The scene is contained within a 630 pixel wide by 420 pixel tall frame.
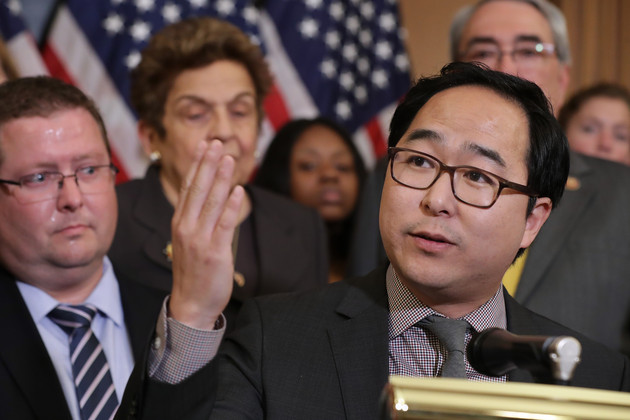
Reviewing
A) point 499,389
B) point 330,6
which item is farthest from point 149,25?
point 499,389

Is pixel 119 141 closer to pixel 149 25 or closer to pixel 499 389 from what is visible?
pixel 149 25

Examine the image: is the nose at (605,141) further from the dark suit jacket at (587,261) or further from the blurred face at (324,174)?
the dark suit jacket at (587,261)

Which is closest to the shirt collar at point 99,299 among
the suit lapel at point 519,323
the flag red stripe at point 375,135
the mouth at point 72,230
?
the mouth at point 72,230

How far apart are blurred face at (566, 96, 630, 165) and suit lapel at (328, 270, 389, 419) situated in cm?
265

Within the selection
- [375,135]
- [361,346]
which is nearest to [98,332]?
[361,346]

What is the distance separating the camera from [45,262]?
91.0 inches

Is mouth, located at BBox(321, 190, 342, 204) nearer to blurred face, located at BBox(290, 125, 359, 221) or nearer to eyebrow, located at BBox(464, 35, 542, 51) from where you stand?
blurred face, located at BBox(290, 125, 359, 221)

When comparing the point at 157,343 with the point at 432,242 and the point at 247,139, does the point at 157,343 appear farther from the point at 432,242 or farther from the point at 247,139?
the point at 247,139

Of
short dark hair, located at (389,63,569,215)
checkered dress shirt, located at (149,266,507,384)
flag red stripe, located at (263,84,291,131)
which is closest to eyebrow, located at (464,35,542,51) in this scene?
short dark hair, located at (389,63,569,215)

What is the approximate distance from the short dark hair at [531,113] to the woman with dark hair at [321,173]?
217 centimetres

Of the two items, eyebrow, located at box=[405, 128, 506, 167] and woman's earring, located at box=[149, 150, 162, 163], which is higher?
eyebrow, located at box=[405, 128, 506, 167]

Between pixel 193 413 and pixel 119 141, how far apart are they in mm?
3132

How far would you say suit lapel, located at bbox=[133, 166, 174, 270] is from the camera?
2.98 m

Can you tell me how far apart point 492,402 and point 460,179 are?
744mm
